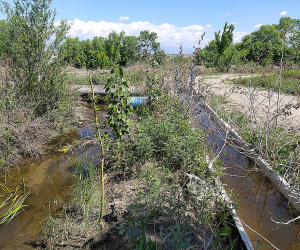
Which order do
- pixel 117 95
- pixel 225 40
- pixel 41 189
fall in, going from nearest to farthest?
pixel 117 95 < pixel 41 189 < pixel 225 40

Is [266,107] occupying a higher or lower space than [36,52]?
lower

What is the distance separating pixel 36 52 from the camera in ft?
20.7

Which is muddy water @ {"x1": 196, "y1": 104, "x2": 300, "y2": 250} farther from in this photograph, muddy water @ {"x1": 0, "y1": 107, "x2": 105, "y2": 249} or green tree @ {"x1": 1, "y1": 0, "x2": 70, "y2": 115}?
green tree @ {"x1": 1, "y1": 0, "x2": 70, "y2": 115}

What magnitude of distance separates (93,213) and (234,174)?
3.14 metres

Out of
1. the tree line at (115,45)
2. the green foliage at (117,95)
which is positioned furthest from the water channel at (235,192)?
the tree line at (115,45)

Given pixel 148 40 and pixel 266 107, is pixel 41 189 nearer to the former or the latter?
pixel 266 107

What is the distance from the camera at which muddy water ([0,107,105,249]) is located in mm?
3209

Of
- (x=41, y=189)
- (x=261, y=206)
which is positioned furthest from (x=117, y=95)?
(x=261, y=206)

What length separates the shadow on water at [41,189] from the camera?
3211 mm

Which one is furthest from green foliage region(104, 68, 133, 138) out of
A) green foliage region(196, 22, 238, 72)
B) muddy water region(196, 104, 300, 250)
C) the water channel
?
green foliage region(196, 22, 238, 72)

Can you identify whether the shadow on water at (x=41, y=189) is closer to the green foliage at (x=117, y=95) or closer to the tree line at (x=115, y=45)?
the green foliage at (x=117, y=95)

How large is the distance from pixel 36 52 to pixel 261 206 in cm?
714

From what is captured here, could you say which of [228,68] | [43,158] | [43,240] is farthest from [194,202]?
[228,68]

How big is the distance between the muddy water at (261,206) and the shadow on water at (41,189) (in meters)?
3.21
